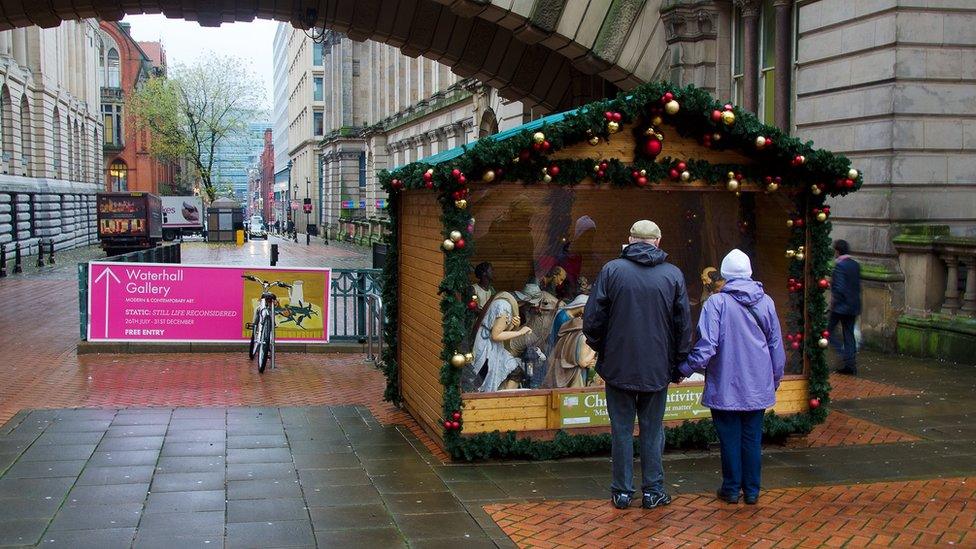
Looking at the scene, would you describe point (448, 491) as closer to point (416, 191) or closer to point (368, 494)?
point (368, 494)

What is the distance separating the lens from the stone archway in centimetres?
1958

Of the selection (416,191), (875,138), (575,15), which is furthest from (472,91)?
(416,191)

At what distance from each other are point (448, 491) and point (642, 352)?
6.03 ft

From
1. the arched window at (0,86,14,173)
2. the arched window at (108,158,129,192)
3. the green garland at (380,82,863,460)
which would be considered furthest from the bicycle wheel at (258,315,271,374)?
the arched window at (108,158,129,192)

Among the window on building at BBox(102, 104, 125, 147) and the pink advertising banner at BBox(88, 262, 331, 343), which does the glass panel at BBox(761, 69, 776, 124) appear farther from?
the window on building at BBox(102, 104, 125, 147)

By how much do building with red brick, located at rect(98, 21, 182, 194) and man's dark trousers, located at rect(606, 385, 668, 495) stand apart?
89.8 metres

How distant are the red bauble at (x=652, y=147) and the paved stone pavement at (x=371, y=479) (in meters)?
2.59

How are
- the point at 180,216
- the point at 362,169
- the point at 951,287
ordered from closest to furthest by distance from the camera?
1. the point at 951,287
2. the point at 362,169
3. the point at 180,216

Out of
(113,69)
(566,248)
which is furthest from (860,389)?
(113,69)

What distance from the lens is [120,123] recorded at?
92188 mm

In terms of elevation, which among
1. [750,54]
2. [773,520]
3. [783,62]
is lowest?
[773,520]

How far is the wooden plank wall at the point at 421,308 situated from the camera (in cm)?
870

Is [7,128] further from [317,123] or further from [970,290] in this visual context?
[317,123]

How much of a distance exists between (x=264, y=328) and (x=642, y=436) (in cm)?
723
